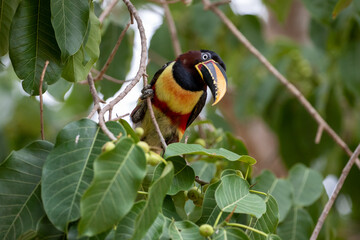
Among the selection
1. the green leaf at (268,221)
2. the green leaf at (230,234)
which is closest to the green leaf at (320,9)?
the green leaf at (268,221)

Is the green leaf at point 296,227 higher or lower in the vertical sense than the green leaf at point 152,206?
lower

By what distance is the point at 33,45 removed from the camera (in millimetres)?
1520

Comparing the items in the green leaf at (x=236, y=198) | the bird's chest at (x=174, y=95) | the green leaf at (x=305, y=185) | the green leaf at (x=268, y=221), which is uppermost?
the green leaf at (x=236, y=198)

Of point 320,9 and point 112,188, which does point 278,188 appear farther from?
point 112,188

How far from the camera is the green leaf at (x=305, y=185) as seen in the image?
228 centimetres

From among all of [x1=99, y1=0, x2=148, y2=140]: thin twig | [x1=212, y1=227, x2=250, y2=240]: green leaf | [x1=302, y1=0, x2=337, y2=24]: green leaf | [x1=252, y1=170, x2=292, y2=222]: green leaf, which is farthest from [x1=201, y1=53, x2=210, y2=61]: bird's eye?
[x1=212, y1=227, x2=250, y2=240]: green leaf

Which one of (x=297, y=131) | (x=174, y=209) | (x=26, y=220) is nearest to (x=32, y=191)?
(x=26, y=220)

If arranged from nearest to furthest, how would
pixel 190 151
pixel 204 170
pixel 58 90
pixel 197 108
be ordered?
pixel 190 151, pixel 204 170, pixel 58 90, pixel 197 108

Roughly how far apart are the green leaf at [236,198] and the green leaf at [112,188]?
290 millimetres

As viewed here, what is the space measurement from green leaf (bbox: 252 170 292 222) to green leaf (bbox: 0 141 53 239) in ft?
3.47

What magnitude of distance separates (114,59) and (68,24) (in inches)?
43.5

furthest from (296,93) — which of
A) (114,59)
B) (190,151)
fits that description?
(190,151)

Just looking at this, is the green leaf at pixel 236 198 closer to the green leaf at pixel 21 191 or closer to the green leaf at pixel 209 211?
the green leaf at pixel 209 211

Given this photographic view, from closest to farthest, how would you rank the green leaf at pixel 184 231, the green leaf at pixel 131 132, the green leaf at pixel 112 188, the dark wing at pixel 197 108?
the green leaf at pixel 112 188 → the green leaf at pixel 184 231 → the green leaf at pixel 131 132 → the dark wing at pixel 197 108
